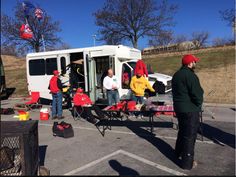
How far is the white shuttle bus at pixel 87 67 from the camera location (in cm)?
1135

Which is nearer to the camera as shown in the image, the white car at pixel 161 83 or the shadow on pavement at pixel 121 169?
the shadow on pavement at pixel 121 169

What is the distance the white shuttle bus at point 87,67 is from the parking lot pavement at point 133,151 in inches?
146

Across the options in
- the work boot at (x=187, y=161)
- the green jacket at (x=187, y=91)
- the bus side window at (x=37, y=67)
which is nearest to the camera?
the green jacket at (x=187, y=91)

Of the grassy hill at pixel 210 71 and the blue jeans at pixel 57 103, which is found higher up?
the grassy hill at pixel 210 71

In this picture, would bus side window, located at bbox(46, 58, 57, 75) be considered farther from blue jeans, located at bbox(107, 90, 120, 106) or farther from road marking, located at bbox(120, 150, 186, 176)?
road marking, located at bbox(120, 150, 186, 176)

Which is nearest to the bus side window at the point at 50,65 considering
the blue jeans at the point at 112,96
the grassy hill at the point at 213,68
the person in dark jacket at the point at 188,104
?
the blue jeans at the point at 112,96

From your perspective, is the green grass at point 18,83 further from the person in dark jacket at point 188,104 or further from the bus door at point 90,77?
the person in dark jacket at point 188,104

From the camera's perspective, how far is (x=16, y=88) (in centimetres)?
2177

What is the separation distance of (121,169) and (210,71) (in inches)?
621

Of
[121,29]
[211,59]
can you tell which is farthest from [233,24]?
[121,29]

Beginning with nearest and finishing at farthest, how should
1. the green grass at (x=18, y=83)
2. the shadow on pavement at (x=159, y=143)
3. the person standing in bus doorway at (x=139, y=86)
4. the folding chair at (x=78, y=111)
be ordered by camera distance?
the shadow on pavement at (x=159, y=143) → the person standing in bus doorway at (x=139, y=86) → the folding chair at (x=78, y=111) → the green grass at (x=18, y=83)

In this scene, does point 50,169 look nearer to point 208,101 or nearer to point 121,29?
point 208,101

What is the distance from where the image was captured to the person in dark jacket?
4.42 metres

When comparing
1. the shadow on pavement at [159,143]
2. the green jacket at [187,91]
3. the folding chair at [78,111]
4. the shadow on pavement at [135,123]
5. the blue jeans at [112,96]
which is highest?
the green jacket at [187,91]
